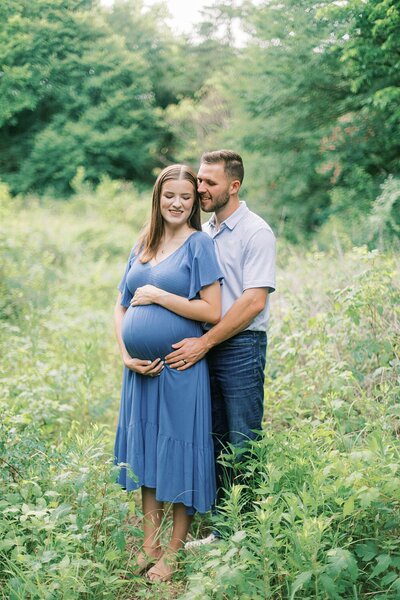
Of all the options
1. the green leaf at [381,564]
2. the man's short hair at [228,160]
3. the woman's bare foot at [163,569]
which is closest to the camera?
the green leaf at [381,564]

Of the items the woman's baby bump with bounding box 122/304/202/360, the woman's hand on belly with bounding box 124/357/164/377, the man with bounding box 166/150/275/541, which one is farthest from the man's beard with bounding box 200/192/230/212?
the woman's hand on belly with bounding box 124/357/164/377

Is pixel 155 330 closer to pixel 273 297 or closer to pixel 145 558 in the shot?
pixel 145 558

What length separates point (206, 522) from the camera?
13.9 feet

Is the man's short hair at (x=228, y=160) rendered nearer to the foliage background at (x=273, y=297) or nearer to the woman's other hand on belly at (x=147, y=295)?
the woman's other hand on belly at (x=147, y=295)

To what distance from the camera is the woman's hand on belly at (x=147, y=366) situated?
3551mm


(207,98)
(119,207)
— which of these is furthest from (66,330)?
(207,98)

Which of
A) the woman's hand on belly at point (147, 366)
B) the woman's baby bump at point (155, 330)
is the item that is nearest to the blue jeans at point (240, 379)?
the woman's baby bump at point (155, 330)

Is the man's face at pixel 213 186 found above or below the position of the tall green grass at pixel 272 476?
above

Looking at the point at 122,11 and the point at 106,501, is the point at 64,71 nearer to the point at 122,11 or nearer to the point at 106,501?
the point at 122,11

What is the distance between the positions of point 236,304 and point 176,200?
639 millimetres

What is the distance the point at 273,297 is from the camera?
22.6 feet

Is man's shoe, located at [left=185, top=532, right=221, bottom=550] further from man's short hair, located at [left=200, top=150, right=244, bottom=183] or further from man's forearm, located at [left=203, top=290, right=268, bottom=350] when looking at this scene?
man's short hair, located at [left=200, top=150, right=244, bottom=183]

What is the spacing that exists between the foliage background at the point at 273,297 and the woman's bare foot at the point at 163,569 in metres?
0.08

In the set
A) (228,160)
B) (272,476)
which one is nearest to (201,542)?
(272,476)
